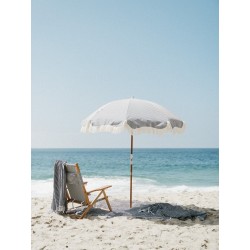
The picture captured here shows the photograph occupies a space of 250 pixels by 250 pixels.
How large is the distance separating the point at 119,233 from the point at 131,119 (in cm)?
123

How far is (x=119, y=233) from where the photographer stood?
3707 millimetres

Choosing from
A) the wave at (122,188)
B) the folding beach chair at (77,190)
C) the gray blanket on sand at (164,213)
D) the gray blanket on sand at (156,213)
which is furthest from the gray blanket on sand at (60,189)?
the wave at (122,188)

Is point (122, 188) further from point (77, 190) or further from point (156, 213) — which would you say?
point (77, 190)

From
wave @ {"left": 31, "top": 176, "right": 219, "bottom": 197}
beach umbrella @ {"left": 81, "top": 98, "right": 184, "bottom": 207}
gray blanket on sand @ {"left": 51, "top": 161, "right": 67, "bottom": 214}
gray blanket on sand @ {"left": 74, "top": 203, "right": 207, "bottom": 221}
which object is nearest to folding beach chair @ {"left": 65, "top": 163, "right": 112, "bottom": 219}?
gray blanket on sand @ {"left": 51, "top": 161, "right": 67, "bottom": 214}

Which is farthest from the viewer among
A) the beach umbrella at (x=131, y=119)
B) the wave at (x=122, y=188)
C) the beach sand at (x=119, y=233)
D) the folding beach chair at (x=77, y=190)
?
the wave at (x=122, y=188)

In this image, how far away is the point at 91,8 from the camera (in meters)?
6.61

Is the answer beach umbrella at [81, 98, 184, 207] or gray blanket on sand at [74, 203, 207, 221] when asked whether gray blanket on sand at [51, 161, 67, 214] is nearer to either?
gray blanket on sand at [74, 203, 207, 221]

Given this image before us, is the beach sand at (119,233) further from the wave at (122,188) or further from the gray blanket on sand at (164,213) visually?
the wave at (122,188)

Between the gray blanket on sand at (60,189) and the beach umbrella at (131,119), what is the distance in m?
0.54

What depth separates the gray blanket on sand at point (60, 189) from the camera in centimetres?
442
